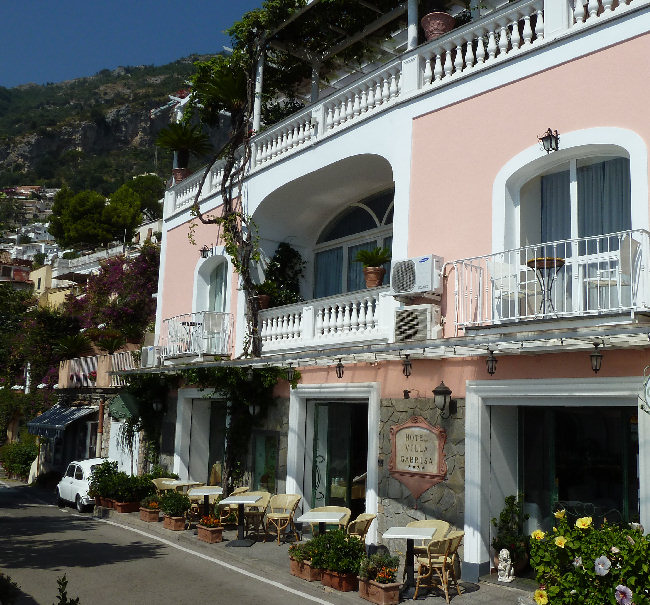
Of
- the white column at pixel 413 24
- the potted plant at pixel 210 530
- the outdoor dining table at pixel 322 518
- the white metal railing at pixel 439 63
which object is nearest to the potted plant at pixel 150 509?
the potted plant at pixel 210 530

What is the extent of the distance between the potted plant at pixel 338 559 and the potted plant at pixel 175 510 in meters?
5.07

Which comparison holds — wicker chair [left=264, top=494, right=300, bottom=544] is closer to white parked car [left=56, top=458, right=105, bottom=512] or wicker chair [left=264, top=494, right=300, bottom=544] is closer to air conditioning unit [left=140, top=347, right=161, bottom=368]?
air conditioning unit [left=140, top=347, right=161, bottom=368]

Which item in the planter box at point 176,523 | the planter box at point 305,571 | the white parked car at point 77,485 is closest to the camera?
the planter box at point 305,571

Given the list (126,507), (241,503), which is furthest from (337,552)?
(126,507)

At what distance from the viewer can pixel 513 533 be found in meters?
10.1

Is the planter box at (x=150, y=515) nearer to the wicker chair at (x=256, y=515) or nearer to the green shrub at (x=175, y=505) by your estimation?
the green shrub at (x=175, y=505)

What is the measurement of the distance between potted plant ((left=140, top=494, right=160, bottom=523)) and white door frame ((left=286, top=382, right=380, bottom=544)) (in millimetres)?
3484

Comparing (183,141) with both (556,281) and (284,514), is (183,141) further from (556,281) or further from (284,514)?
(556,281)

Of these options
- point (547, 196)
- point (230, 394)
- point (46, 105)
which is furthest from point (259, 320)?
point (46, 105)

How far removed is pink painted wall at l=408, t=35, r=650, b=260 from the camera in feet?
30.1

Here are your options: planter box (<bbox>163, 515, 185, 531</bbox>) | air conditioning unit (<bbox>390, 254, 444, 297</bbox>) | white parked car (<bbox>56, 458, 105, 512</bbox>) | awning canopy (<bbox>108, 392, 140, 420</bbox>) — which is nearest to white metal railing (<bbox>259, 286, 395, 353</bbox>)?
air conditioning unit (<bbox>390, 254, 444, 297</bbox>)

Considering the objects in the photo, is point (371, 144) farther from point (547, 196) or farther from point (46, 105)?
point (46, 105)

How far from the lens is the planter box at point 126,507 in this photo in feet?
55.1

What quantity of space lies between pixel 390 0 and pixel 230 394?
9.21 meters
